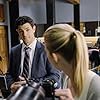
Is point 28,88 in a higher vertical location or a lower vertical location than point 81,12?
lower

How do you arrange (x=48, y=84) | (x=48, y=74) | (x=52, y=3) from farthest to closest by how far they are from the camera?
1. (x=52, y=3)
2. (x=48, y=74)
3. (x=48, y=84)

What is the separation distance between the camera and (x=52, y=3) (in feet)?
30.4

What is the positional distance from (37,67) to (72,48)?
0.93 meters

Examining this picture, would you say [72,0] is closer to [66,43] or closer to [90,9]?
[90,9]

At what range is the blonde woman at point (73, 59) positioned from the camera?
105cm

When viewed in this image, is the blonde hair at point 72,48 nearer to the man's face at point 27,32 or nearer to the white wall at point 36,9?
the man's face at point 27,32

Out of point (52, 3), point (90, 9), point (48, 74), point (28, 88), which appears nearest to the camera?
point (28, 88)

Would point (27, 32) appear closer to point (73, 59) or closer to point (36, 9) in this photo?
point (73, 59)

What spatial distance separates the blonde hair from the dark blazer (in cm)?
84

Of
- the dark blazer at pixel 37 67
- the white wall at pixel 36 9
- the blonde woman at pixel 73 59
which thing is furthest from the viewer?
the white wall at pixel 36 9

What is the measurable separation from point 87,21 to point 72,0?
1561 mm

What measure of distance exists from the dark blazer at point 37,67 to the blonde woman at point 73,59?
82cm

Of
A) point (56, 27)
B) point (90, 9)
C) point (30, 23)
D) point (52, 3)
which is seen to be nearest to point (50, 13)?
point (52, 3)

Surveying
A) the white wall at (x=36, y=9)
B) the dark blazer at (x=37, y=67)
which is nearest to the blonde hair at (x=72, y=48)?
the dark blazer at (x=37, y=67)
